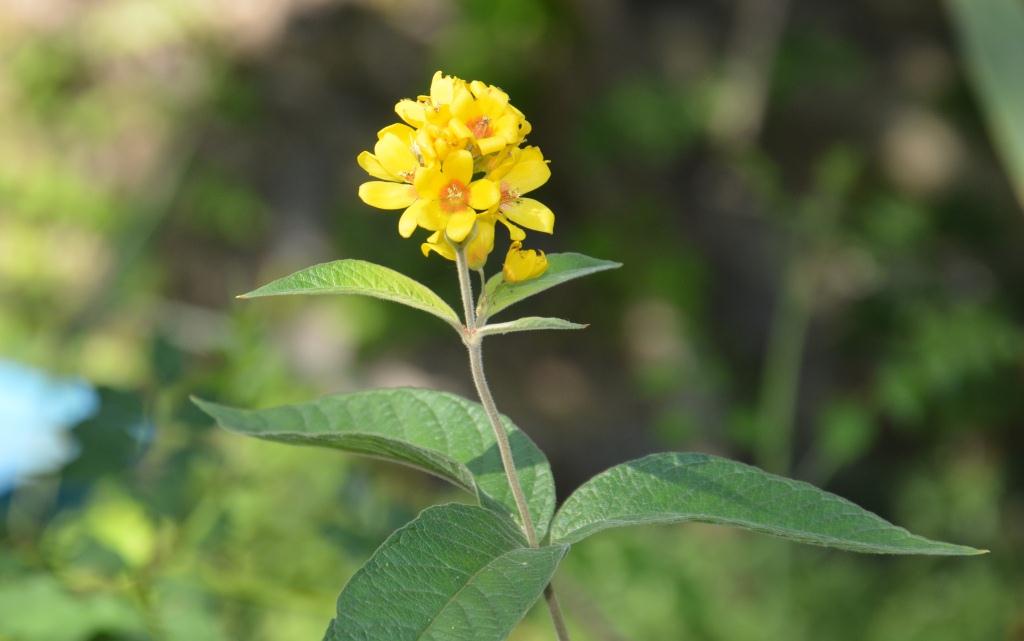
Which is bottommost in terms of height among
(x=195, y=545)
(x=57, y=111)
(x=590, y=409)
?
(x=590, y=409)

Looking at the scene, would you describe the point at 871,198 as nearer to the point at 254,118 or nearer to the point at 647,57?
the point at 647,57

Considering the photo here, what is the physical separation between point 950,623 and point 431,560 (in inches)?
71.6

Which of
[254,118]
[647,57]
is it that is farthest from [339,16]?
[647,57]

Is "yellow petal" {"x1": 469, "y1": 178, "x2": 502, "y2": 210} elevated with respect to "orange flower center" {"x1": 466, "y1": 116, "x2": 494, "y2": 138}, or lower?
lower

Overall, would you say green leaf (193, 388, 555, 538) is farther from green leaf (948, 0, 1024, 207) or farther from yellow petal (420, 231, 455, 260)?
green leaf (948, 0, 1024, 207)

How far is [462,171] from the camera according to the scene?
0.51m

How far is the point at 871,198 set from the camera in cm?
262

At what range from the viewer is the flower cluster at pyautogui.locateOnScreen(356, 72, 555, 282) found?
1.66 ft

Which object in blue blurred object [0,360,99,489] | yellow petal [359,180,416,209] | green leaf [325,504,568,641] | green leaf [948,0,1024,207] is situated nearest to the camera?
green leaf [325,504,568,641]

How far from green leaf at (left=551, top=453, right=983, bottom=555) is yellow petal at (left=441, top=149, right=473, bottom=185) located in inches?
6.5

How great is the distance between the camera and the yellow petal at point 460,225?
50 centimetres

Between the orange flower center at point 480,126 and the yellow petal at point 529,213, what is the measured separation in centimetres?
5

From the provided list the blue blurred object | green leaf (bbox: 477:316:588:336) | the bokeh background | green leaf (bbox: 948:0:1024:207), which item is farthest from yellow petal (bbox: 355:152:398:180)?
the blue blurred object

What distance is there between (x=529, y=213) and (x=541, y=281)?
6cm
